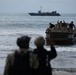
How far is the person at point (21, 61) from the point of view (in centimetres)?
574

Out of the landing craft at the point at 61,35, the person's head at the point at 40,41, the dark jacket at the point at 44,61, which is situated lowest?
the landing craft at the point at 61,35

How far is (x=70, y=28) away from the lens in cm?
3312

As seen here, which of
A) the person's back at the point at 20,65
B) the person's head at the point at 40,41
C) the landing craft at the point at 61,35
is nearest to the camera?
the person's back at the point at 20,65

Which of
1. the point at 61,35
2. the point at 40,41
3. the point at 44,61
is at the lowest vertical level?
the point at 61,35

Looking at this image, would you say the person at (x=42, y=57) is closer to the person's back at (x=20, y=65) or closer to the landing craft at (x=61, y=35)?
the person's back at (x=20, y=65)

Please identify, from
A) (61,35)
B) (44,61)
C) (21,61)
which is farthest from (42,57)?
(61,35)

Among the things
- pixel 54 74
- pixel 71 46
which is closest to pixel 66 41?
pixel 71 46

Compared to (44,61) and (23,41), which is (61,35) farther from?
(23,41)

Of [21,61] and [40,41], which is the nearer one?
[21,61]

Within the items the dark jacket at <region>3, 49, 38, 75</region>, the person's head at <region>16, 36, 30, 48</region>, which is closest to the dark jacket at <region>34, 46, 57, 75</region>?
the dark jacket at <region>3, 49, 38, 75</region>

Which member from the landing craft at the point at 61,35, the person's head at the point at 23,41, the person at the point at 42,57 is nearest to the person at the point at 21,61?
the person's head at the point at 23,41

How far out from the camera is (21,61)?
5.77 meters

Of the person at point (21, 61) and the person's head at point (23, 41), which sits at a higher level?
the person's head at point (23, 41)

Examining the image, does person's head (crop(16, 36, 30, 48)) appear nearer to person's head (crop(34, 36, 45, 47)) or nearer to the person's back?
the person's back
